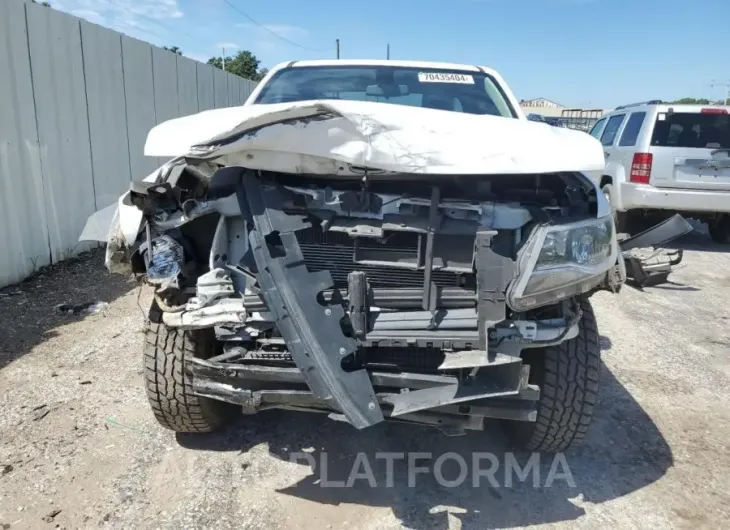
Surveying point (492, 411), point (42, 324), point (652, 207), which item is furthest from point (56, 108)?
point (652, 207)

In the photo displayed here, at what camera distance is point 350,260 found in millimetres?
2369

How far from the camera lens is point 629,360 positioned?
162 inches

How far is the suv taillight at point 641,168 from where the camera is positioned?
760 centimetres

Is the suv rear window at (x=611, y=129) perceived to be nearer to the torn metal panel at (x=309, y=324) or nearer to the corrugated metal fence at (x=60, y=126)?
the corrugated metal fence at (x=60, y=126)

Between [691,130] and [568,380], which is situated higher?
[691,130]

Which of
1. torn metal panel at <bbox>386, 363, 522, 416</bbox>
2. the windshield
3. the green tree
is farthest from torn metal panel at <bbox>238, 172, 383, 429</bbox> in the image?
the green tree

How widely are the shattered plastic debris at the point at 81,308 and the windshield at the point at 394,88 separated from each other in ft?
7.77

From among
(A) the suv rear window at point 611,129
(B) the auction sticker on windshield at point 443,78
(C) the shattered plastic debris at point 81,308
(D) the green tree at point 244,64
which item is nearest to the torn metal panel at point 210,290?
(B) the auction sticker on windshield at point 443,78

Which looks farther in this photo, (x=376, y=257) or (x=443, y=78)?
(x=443, y=78)

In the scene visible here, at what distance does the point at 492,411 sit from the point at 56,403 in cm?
249

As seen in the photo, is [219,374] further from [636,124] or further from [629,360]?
[636,124]

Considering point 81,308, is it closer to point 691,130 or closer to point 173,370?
point 173,370

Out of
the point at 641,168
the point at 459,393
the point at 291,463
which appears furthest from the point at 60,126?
the point at 641,168

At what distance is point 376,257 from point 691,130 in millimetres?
7044
